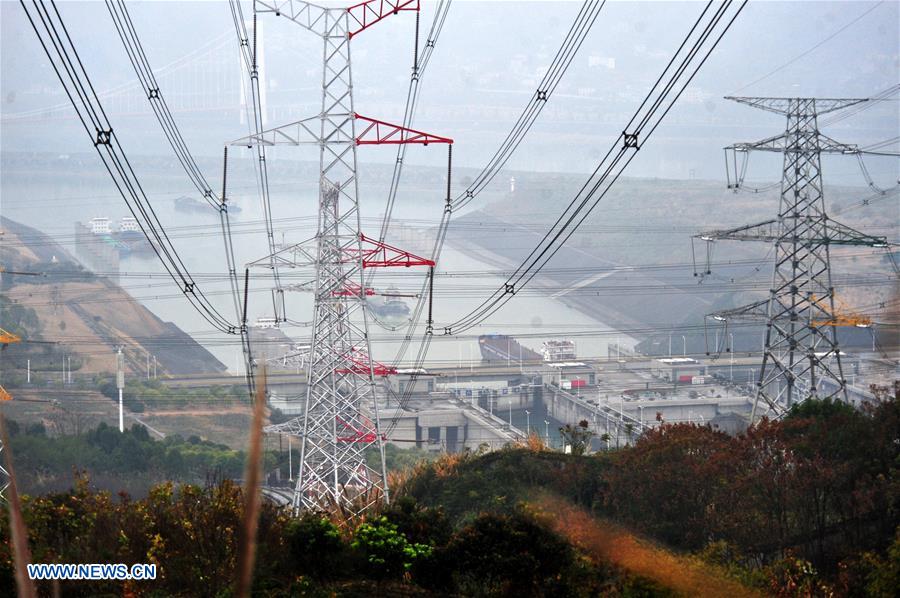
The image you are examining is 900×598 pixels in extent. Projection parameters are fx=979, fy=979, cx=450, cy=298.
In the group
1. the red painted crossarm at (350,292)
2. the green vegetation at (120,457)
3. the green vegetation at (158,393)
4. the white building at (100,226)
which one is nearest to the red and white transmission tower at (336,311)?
the red painted crossarm at (350,292)

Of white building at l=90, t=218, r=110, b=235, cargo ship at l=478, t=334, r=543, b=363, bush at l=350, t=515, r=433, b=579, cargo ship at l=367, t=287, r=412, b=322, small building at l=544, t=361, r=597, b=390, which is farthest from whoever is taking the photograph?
white building at l=90, t=218, r=110, b=235

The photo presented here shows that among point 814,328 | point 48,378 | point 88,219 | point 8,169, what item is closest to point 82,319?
point 48,378

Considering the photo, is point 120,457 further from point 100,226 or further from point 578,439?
point 100,226

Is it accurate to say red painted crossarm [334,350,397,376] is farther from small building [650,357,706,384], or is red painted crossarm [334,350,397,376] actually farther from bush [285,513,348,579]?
small building [650,357,706,384]

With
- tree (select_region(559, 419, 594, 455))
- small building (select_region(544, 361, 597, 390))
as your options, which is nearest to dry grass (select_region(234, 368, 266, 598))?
tree (select_region(559, 419, 594, 455))

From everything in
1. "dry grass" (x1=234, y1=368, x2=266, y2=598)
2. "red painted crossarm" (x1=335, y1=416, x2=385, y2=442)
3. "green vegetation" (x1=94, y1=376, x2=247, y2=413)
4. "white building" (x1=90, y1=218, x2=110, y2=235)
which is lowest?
"green vegetation" (x1=94, y1=376, x2=247, y2=413)

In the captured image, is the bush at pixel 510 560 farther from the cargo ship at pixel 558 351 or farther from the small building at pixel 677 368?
the cargo ship at pixel 558 351
